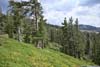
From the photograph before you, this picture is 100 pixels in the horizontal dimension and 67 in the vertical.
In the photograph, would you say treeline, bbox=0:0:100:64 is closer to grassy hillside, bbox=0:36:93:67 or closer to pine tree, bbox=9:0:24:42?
pine tree, bbox=9:0:24:42

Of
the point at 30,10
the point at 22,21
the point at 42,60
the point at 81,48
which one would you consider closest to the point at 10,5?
the point at 22,21

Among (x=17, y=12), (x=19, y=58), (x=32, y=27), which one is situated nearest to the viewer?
(x=19, y=58)

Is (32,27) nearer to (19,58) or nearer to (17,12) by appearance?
(17,12)

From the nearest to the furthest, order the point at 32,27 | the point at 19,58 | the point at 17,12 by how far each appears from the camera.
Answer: the point at 19,58, the point at 32,27, the point at 17,12

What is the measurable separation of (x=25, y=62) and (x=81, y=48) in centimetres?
8490

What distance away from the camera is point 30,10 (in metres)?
70.6

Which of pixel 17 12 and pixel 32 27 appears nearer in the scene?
pixel 32 27

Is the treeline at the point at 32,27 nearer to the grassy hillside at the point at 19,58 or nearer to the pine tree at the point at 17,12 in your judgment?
the pine tree at the point at 17,12

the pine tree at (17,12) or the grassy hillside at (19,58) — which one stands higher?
the pine tree at (17,12)

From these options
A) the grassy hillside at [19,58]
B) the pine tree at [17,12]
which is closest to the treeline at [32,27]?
the pine tree at [17,12]

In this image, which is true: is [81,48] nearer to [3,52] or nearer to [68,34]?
[68,34]

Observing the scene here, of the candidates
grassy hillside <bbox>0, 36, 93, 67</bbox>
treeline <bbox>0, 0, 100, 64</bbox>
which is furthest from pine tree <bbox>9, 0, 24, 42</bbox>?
grassy hillside <bbox>0, 36, 93, 67</bbox>

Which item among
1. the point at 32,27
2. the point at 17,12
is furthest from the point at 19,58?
the point at 17,12

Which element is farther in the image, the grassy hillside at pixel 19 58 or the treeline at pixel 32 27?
the treeline at pixel 32 27
